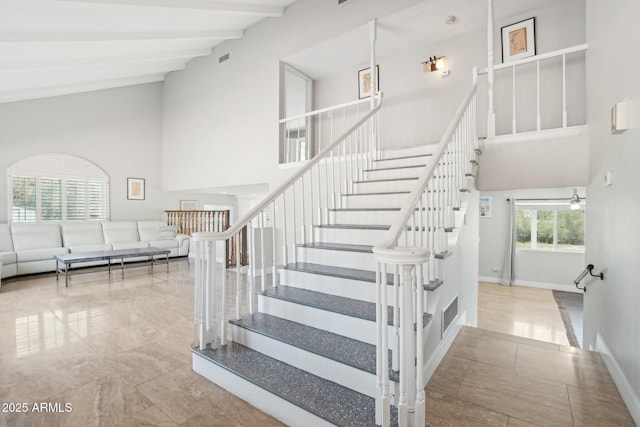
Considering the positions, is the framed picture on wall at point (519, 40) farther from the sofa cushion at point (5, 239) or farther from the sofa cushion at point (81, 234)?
the sofa cushion at point (5, 239)

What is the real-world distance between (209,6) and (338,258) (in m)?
4.23

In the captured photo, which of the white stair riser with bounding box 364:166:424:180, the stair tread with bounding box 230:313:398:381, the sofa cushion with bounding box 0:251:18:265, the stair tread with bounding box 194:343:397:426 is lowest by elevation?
the stair tread with bounding box 194:343:397:426

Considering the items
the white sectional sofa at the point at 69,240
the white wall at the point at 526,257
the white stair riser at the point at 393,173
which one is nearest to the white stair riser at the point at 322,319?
the white stair riser at the point at 393,173

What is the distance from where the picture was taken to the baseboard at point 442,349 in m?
2.10

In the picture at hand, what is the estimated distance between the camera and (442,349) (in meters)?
2.42

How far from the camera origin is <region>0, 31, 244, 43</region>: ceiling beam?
3.62 meters

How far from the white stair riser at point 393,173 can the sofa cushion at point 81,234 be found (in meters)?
6.18

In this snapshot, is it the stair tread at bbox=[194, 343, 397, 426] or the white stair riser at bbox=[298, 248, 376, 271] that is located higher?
the white stair riser at bbox=[298, 248, 376, 271]

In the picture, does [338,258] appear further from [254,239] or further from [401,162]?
[401,162]

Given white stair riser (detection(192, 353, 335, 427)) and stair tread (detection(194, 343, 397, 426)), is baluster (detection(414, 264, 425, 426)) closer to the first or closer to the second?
stair tread (detection(194, 343, 397, 426))

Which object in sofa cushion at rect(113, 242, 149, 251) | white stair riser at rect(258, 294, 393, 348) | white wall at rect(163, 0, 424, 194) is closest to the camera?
white stair riser at rect(258, 294, 393, 348)

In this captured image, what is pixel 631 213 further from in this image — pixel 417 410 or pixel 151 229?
pixel 151 229

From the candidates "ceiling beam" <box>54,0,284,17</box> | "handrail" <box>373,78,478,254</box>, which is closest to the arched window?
"ceiling beam" <box>54,0,284,17</box>

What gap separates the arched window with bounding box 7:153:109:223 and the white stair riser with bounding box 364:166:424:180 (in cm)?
672
